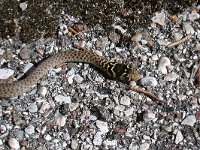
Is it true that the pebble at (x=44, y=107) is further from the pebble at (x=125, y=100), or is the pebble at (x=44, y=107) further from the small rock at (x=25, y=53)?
the pebble at (x=125, y=100)

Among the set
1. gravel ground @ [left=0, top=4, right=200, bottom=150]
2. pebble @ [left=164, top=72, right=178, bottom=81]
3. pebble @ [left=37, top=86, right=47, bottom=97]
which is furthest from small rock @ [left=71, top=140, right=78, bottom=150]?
pebble @ [left=164, top=72, right=178, bottom=81]

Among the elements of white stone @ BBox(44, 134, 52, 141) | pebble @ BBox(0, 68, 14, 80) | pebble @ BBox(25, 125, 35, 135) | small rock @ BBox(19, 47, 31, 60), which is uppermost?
small rock @ BBox(19, 47, 31, 60)

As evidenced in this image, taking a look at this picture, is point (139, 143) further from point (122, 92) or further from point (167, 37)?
point (167, 37)

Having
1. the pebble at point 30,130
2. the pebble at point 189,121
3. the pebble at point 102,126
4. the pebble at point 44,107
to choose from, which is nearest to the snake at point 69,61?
the pebble at point 44,107

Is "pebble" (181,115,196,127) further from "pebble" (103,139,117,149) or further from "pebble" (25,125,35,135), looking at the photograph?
"pebble" (25,125,35,135)

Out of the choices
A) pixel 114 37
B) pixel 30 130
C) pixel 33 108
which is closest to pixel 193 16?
pixel 114 37

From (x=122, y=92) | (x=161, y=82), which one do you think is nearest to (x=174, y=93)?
(x=161, y=82)

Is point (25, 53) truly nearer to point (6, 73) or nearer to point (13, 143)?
point (6, 73)

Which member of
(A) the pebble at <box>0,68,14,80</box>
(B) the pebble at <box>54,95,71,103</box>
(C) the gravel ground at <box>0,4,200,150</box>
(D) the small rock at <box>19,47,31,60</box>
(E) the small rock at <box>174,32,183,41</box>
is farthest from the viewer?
(E) the small rock at <box>174,32,183,41</box>
